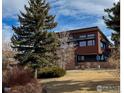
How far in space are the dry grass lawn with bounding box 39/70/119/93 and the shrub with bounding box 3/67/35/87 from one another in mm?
129

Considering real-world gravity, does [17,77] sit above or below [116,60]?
below

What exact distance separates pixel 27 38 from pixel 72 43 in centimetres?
39

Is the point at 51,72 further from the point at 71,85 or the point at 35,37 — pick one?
the point at 35,37

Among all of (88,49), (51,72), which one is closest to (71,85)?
(51,72)

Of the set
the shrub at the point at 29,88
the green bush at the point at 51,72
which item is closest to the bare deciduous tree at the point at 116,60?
the green bush at the point at 51,72

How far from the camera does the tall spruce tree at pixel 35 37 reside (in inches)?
110

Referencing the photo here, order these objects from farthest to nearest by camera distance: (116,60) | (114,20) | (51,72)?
(51,72) < (114,20) < (116,60)

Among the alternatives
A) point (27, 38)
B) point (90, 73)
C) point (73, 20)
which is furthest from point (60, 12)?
point (90, 73)

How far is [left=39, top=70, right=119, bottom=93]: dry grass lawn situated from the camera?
2.67 meters

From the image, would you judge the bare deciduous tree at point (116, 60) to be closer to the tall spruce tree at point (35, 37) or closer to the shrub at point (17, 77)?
the tall spruce tree at point (35, 37)

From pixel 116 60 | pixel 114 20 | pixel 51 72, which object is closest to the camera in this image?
pixel 116 60

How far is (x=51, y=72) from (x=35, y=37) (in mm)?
337

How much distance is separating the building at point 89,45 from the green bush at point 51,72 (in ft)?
0.26

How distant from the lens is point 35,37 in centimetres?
280
